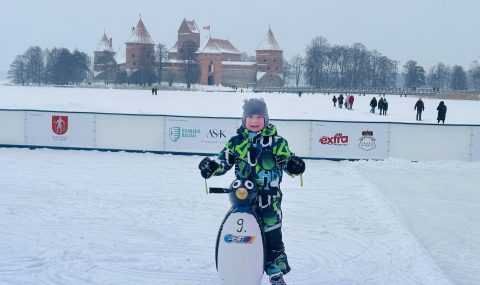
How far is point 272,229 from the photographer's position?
4.35 metres

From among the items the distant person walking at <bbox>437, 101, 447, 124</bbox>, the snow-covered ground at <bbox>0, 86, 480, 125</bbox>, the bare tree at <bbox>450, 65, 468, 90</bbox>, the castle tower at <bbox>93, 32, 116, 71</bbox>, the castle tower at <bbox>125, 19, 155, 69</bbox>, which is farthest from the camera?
the bare tree at <bbox>450, 65, 468, 90</bbox>

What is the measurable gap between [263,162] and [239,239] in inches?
23.2

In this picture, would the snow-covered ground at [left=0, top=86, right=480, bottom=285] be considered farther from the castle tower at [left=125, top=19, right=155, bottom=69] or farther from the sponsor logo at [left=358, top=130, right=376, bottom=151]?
the castle tower at [left=125, top=19, right=155, bottom=69]

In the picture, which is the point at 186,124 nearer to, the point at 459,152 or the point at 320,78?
the point at 459,152

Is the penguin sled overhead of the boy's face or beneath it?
beneath

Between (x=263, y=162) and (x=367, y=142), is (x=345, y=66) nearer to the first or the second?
(x=367, y=142)

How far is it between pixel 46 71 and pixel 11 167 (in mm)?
102057

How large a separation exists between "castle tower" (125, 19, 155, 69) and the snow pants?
324ft

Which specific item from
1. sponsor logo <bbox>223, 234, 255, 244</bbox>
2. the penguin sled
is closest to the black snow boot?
the penguin sled

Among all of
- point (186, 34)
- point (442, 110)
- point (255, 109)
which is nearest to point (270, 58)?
point (186, 34)

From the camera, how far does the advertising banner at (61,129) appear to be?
14.7 metres

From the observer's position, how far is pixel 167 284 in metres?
4.76

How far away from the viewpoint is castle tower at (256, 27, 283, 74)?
109m

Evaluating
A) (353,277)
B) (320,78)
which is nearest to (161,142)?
(353,277)
